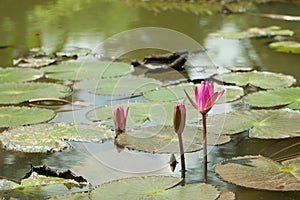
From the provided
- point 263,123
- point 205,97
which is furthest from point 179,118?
point 263,123

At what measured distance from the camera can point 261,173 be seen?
1368 millimetres

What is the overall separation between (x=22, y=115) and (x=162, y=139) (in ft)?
1.76

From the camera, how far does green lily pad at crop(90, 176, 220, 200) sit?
1.24 meters

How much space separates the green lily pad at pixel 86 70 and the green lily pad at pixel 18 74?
58mm

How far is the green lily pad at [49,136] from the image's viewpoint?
5.34ft

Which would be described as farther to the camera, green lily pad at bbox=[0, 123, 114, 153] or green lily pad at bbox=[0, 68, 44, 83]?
green lily pad at bbox=[0, 68, 44, 83]

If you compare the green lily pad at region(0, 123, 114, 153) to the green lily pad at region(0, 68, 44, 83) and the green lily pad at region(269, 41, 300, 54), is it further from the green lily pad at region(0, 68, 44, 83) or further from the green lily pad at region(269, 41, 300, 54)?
the green lily pad at region(269, 41, 300, 54)

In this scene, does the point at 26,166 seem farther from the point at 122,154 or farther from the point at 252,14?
the point at 252,14

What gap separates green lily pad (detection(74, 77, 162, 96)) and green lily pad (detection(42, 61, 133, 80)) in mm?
93

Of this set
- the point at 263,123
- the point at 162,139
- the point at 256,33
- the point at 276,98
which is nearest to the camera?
the point at 162,139

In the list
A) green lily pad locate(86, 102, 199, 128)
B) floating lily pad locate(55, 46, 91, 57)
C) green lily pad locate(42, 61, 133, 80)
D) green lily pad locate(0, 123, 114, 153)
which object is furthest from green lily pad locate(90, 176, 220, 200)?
floating lily pad locate(55, 46, 91, 57)

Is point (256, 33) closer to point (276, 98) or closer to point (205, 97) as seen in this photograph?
point (276, 98)

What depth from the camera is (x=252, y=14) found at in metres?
4.48

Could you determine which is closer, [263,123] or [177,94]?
[263,123]
